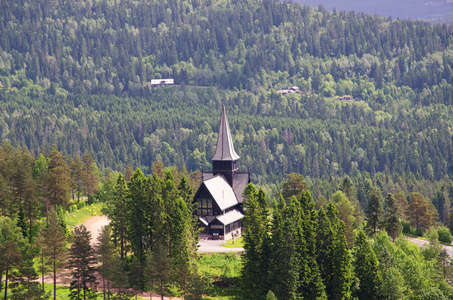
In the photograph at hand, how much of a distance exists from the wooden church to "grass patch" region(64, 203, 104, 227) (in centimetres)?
1766

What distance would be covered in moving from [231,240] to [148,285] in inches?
1136

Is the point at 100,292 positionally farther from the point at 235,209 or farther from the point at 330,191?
the point at 330,191

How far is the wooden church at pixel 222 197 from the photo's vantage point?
123 m

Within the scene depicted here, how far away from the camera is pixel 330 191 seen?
626 feet

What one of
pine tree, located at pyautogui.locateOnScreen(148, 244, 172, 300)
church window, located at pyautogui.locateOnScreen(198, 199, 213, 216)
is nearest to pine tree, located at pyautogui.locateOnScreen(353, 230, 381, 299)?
pine tree, located at pyautogui.locateOnScreen(148, 244, 172, 300)

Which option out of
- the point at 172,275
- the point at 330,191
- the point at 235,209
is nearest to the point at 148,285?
the point at 172,275

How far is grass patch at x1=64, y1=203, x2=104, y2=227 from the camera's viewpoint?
121 metres

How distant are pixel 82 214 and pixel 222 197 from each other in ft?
73.9

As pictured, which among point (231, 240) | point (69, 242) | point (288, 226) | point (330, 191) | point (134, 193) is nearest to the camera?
point (288, 226)

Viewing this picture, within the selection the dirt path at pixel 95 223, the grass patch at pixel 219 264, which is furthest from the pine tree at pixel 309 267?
the dirt path at pixel 95 223

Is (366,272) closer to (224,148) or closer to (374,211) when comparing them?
(374,211)

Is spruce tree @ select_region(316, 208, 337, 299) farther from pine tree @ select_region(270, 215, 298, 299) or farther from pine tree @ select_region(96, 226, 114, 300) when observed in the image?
pine tree @ select_region(96, 226, 114, 300)

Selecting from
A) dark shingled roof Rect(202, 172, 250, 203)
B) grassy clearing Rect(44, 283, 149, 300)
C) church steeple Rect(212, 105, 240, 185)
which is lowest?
grassy clearing Rect(44, 283, 149, 300)

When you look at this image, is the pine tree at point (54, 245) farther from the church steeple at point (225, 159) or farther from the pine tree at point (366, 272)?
the church steeple at point (225, 159)
